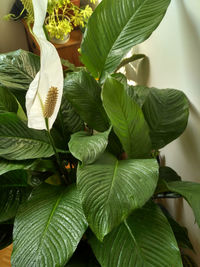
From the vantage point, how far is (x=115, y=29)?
2.93 ft

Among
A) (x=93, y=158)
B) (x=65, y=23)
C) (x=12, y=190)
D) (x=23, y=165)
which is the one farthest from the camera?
(x=65, y=23)

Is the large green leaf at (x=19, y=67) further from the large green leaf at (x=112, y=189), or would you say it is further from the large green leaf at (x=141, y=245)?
the large green leaf at (x=141, y=245)

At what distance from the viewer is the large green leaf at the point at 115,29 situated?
33.6 inches

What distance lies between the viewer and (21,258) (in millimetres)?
656

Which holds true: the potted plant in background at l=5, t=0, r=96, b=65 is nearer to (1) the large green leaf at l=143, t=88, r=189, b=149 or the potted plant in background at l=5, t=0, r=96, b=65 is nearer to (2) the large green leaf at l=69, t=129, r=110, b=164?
(1) the large green leaf at l=143, t=88, r=189, b=149

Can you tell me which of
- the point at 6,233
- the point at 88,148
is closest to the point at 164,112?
the point at 88,148

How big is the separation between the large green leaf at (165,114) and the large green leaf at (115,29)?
0.55 feet

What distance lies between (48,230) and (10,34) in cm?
185

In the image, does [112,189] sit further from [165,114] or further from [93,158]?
[165,114]

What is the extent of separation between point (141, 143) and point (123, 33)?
35 cm

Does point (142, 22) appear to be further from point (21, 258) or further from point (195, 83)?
point (21, 258)

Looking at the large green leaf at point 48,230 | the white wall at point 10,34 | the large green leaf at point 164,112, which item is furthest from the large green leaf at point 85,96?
the white wall at point 10,34

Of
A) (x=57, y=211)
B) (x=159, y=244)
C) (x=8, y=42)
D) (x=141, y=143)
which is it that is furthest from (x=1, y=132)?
(x=8, y=42)

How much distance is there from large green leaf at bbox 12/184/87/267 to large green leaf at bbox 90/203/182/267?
82 millimetres
